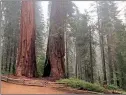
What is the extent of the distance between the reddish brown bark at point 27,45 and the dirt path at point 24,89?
3.83ft

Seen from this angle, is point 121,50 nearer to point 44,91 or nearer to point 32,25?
point 32,25

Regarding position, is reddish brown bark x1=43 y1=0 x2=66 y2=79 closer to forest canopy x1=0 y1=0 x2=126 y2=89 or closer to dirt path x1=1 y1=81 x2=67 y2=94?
forest canopy x1=0 y1=0 x2=126 y2=89

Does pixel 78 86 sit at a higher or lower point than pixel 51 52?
lower

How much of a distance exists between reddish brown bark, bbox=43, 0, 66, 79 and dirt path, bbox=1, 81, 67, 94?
177cm

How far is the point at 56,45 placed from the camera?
7836 mm

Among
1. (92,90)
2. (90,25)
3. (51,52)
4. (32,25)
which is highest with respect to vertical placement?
(90,25)

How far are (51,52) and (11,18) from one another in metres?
5.90

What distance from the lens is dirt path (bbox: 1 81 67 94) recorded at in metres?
5.40

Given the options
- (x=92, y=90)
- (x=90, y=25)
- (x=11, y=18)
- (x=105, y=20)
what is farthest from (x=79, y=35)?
(x=92, y=90)

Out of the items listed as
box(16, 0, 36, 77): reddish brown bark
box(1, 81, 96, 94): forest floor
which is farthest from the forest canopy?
box(1, 81, 96, 94): forest floor

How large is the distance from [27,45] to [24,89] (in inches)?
85.1

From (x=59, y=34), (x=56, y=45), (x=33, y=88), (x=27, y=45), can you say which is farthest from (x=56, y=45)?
(x=33, y=88)

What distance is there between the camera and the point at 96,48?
1541 cm

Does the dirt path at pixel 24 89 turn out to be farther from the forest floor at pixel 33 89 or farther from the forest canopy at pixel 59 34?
the forest canopy at pixel 59 34
